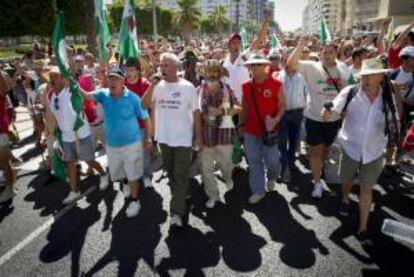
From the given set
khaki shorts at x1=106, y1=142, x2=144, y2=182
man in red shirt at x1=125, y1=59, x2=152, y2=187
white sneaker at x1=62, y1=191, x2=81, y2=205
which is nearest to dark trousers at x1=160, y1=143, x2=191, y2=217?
khaki shorts at x1=106, y1=142, x2=144, y2=182

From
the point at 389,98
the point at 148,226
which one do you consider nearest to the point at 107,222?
the point at 148,226

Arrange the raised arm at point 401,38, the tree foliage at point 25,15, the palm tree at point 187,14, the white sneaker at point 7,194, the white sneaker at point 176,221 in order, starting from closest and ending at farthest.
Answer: the white sneaker at point 176,221
the white sneaker at point 7,194
the raised arm at point 401,38
the tree foliage at point 25,15
the palm tree at point 187,14

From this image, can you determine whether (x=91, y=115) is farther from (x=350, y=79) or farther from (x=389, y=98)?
(x=389, y=98)

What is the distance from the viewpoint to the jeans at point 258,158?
223 inches

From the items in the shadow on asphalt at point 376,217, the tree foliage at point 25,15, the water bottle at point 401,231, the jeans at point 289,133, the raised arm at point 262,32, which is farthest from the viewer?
the tree foliage at point 25,15

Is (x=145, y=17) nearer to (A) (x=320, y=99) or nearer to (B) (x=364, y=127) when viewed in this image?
(A) (x=320, y=99)

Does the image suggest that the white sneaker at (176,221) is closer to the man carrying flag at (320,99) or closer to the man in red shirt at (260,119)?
the man in red shirt at (260,119)

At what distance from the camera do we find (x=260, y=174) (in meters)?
5.70

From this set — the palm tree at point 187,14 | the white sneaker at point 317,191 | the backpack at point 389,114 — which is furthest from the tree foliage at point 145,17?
the backpack at point 389,114

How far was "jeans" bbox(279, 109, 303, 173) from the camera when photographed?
21.0 ft

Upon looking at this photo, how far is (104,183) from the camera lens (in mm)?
6473

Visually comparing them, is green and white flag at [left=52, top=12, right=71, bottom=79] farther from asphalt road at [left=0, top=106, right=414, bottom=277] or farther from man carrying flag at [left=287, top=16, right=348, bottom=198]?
man carrying flag at [left=287, top=16, right=348, bottom=198]

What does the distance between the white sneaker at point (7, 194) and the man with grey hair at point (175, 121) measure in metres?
2.67

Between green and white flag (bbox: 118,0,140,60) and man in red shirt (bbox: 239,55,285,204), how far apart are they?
1.60m
